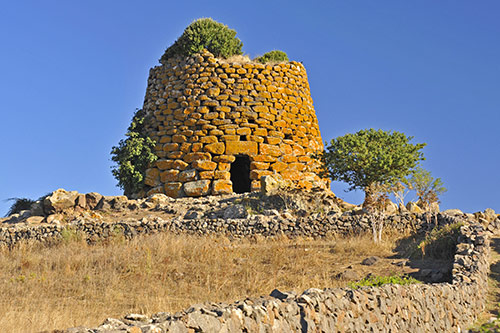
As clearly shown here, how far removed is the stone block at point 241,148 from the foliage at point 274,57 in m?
4.41

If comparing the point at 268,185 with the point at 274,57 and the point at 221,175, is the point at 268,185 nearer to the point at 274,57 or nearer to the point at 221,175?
the point at 221,175

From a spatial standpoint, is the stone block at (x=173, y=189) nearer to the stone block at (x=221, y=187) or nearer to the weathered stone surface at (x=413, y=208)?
the stone block at (x=221, y=187)

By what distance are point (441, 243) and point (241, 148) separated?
830 centimetres

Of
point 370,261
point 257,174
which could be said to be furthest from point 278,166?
point 370,261

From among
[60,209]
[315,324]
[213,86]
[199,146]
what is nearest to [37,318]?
[315,324]

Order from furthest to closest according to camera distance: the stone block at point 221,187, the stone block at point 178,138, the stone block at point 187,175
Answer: the stone block at point 178,138 → the stone block at point 187,175 → the stone block at point 221,187

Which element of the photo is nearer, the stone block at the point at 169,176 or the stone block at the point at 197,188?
the stone block at the point at 197,188

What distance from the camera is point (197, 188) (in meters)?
17.7

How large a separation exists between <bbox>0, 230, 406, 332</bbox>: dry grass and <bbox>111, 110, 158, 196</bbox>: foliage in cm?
591

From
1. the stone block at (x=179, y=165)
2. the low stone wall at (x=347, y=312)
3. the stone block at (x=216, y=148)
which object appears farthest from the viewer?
the stone block at (x=179, y=165)

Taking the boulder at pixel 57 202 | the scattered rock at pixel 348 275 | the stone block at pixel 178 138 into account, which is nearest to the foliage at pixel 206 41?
the stone block at pixel 178 138

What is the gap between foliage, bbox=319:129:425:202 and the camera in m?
17.5

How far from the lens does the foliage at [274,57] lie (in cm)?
2109

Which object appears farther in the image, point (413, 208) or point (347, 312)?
point (413, 208)
